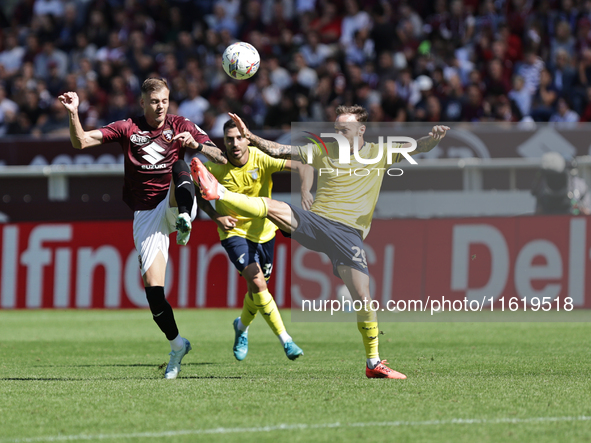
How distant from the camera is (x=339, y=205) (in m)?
7.61

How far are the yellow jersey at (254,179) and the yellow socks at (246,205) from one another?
4.18 ft

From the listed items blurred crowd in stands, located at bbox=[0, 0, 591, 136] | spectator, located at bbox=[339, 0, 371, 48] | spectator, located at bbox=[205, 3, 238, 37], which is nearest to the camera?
blurred crowd in stands, located at bbox=[0, 0, 591, 136]

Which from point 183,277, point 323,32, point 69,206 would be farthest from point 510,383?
point 323,32

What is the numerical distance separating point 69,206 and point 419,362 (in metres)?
9.04

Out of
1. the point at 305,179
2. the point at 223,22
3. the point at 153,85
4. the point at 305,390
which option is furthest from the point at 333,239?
the point at 223,22

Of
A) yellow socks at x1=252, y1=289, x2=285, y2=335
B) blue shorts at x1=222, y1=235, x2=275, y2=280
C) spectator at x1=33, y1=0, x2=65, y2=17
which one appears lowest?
yellow socks at x1=252, y1=289, x2=285, y2=335

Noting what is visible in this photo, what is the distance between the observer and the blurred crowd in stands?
15812mm

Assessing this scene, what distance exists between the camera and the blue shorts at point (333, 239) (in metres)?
7.09

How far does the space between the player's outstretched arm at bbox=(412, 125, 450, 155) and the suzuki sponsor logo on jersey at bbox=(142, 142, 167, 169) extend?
2.23m

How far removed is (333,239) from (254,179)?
74.5 inches

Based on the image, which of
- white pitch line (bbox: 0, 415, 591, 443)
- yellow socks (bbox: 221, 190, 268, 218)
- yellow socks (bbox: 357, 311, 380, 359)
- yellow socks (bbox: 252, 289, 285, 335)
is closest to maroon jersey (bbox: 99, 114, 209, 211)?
yellow socks (bbox: 221, 190, 268, 218)

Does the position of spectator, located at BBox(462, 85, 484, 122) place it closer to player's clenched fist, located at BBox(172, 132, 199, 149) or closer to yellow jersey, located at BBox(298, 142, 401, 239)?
yellow jersey, located at BBox(298, 142, 401, 239)

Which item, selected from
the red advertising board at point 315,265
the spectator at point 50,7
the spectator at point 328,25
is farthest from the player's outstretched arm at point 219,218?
the spectator at point 50,7

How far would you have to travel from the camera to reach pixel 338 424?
4.95 m
